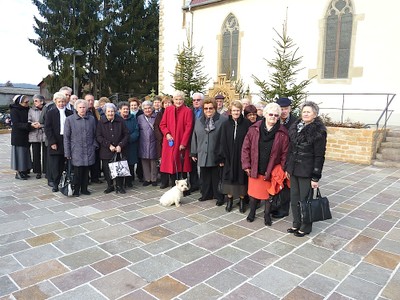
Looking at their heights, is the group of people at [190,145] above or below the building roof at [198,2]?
below

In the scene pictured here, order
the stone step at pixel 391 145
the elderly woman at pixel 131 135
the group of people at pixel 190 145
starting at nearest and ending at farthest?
the group of people at pixel 190 145 → the elderly woman at pixel 131 135 → the stone step at pixel 391 145

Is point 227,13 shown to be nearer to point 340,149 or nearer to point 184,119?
point 340,149

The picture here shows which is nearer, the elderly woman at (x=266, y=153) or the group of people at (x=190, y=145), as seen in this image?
the group of people at (x=190, y=145)

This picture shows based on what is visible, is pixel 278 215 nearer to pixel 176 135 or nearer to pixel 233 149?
pixel 233 149

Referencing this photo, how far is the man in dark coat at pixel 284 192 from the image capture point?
485cm

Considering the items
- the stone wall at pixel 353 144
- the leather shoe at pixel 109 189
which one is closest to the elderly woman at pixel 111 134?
the leather shoe at pixel 109 189

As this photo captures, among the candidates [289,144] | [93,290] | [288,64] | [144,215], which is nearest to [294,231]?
[289,144]

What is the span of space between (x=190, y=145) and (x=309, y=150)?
104 inches

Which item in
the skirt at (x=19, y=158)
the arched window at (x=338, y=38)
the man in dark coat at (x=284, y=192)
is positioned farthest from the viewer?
the arched window at (x=338, y=38)

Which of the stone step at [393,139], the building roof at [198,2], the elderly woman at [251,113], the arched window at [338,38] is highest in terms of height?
the building roof at [198,2]

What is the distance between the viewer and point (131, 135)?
6.56m

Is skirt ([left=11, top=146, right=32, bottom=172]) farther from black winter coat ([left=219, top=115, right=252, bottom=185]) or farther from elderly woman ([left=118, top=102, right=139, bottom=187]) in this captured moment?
black winter coat ([left=219, top=115, right=252, bottom=185])

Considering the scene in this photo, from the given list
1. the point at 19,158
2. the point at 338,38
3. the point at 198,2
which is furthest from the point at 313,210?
the point at 198,2

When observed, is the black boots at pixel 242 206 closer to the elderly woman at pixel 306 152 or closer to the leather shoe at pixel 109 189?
the elderly woman at pixel 306 152
